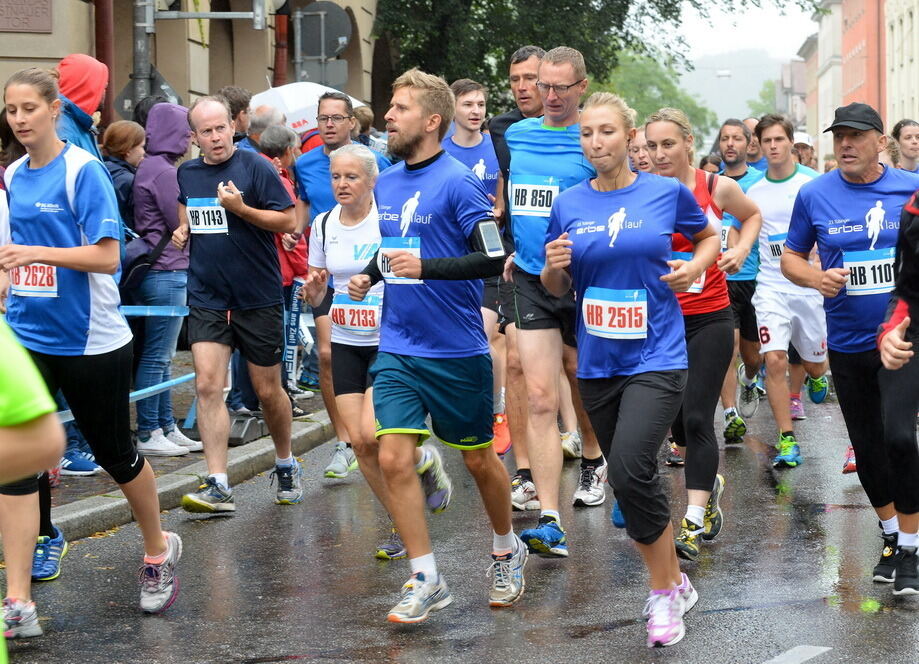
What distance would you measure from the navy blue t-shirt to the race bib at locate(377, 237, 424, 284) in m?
2.13

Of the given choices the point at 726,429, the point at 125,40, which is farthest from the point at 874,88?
the point at 726,429

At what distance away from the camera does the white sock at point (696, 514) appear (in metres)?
6.91

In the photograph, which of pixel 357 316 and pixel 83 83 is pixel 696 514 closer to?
pixel 357 316

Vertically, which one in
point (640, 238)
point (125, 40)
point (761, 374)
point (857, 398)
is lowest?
point (761, 374)

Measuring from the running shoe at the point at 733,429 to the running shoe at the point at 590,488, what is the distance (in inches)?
93.7

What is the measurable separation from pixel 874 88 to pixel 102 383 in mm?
85953

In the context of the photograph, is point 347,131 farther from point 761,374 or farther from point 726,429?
point 761,374

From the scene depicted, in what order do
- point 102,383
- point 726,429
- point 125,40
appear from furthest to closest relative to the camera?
1. point 125,40
2. point 726,429
3. point 102,383

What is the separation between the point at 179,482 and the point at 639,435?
3.74m

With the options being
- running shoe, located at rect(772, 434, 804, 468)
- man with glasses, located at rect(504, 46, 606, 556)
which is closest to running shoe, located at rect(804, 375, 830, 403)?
running shoe, located at rect(772, 434, 804, 468)

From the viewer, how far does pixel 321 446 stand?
10.9 m

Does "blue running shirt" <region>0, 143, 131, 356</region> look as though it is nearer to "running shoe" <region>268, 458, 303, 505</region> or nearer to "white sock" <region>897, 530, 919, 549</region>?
"running shoe" <region>268, 458, 303, 505</region>

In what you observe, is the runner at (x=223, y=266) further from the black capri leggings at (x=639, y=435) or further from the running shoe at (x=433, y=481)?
the black capri leggings at (x=639, y=435)

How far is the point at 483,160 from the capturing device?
30.3 ft
